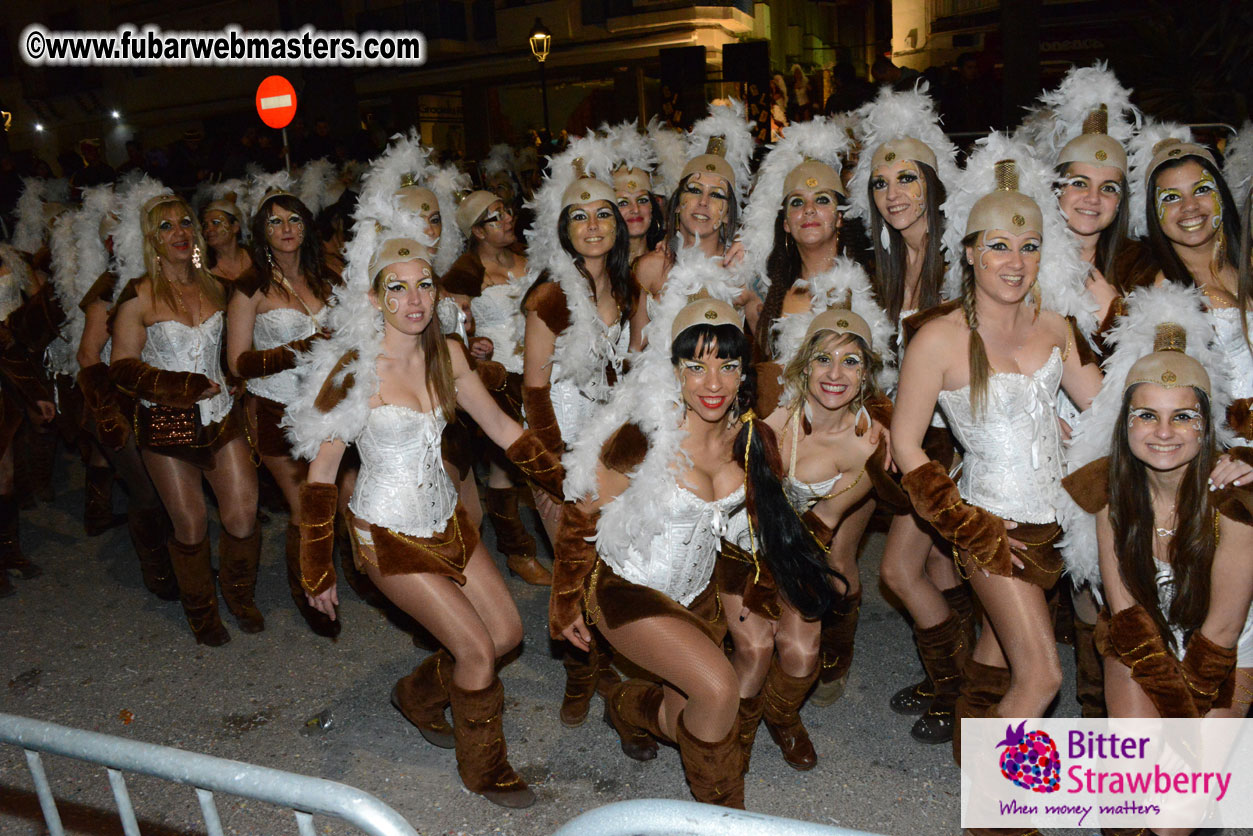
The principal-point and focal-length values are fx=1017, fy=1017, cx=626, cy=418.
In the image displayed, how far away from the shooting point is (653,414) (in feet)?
11.1

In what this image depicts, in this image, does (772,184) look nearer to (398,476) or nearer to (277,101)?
(398,476)

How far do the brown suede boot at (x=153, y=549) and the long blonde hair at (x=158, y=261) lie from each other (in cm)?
127

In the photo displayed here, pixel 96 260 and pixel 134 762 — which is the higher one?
pixel 96 260

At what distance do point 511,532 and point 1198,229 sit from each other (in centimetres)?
369

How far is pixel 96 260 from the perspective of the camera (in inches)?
269

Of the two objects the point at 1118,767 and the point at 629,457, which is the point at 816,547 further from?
the point at 1118,767

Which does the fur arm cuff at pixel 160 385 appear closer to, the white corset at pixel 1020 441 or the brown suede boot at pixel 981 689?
the white corset at pixel 1020 441

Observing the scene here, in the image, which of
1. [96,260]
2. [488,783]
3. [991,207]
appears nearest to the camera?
[991,207]

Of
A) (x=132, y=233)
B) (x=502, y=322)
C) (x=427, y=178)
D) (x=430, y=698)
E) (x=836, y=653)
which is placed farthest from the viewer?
(x=427, y=178)

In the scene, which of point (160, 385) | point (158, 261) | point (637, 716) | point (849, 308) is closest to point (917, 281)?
point (849, 308)

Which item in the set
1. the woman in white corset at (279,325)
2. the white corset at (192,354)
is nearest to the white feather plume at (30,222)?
the white corset at (192,354)

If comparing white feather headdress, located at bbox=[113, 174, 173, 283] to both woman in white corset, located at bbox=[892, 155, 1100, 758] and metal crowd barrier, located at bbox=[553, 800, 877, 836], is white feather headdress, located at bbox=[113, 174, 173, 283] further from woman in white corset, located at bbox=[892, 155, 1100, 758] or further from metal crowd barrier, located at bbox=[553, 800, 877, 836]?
metal crowd barrier, located at bbox=[553, 800, 877, 836]

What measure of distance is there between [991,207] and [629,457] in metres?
1.45

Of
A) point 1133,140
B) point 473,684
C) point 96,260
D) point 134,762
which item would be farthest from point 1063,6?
point 134,762
